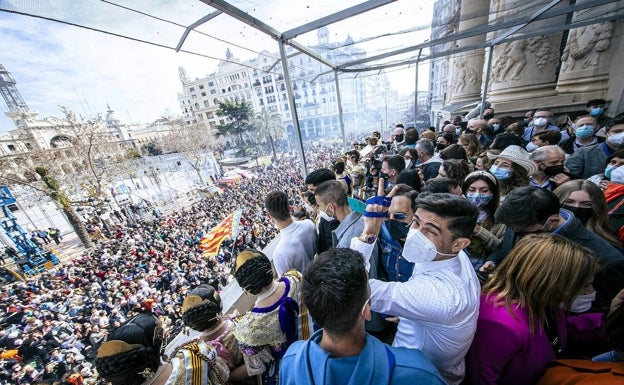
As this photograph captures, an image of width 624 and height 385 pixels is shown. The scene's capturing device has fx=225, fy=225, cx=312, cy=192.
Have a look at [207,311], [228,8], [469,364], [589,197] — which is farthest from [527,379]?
[228,8]

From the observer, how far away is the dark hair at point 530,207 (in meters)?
1.50

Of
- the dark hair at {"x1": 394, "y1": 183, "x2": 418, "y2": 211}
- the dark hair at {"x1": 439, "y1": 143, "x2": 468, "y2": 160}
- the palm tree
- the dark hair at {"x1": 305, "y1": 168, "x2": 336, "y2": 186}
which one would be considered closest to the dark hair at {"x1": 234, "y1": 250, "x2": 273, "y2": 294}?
the dark hair at {"x1": 394, "y1": 183, "x2": 418, "y2": 211}

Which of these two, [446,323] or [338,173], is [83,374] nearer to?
[338,173]

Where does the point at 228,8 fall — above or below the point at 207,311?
above

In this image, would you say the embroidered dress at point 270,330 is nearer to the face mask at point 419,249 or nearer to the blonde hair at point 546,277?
the face mask at point 419,249

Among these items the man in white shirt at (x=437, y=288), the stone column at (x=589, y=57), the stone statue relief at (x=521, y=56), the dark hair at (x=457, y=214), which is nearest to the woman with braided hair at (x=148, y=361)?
the man in white shirt at (x=437, y=288)

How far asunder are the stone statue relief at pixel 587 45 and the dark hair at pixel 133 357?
11.4m

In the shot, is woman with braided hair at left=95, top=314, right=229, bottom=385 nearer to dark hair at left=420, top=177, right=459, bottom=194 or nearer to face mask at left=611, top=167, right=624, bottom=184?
dark hair at left=420, top=177, right=459, bottom=194

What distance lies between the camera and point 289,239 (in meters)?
2.14

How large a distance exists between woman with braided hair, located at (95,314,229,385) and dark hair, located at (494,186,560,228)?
7.05 ft

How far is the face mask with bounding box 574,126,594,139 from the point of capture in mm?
3339

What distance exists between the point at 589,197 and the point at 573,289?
3.71 ft

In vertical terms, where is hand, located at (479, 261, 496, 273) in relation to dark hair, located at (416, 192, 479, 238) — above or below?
below

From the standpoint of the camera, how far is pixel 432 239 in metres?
1.23
